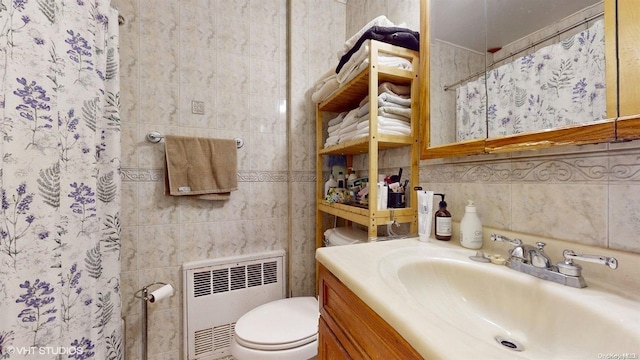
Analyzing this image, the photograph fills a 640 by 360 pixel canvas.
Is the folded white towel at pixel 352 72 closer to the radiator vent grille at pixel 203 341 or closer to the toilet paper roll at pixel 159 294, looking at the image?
the toilet paper roll at pixel 159 294

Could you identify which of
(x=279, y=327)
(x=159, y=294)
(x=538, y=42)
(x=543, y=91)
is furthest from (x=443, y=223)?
(x=159, y=294)

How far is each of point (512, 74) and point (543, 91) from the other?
0.11 meters

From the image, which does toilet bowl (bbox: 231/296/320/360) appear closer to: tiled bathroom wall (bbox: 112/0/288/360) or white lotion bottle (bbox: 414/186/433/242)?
tiled bathroom wall (bbox: 112/0/288/360)

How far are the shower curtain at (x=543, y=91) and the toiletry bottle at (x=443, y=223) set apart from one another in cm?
25

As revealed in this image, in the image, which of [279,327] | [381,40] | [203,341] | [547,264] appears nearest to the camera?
[547,264]

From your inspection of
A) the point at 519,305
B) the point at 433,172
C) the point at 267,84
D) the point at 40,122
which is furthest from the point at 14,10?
the point at 519,305

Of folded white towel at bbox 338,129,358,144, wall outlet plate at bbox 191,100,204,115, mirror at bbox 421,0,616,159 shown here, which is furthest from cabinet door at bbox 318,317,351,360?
wall outlet plate at bbox 191,100,204,115

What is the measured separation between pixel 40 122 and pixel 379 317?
1.10 metres

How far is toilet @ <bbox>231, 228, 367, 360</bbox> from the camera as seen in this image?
3.12 feet

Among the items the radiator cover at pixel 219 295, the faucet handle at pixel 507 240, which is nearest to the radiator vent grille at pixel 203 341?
the radiator cover at pixel 219 295

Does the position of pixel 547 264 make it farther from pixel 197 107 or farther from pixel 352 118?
pixel 197 107

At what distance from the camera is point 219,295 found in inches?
54.4

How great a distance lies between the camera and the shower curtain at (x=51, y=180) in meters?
0.68

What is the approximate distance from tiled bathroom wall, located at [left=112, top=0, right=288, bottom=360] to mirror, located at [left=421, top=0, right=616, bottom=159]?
997 mm
